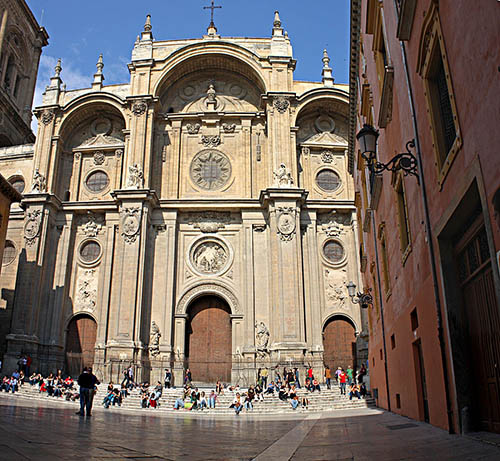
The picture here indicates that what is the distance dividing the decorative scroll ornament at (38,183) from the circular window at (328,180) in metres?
16.7

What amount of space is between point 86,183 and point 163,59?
9.35m

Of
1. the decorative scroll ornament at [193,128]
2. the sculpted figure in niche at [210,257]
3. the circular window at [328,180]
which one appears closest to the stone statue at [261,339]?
the sculpted figure in niche at [210,257]

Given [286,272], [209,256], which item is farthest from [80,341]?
A: [286,272]

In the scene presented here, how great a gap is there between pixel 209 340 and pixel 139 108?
574 inches

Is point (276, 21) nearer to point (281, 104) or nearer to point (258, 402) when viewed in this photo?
point (281, 104)

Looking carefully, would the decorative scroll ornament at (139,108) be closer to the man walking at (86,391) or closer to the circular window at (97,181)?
the circular window at (97,181)

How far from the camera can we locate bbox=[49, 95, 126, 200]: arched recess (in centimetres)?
3133

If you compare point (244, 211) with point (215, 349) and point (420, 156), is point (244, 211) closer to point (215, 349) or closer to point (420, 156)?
point (215, 349)

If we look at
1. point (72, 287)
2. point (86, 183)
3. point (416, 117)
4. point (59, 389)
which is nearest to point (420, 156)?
point (416, 117)

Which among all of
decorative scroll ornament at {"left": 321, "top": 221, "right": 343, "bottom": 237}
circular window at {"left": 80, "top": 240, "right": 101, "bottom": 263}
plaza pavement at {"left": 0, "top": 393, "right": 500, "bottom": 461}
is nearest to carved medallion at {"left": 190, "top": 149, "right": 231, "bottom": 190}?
decorative scroll ornament at {"left": 321, "top": 221, "right": 343, "bottom": 237}

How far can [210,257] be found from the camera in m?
29.1

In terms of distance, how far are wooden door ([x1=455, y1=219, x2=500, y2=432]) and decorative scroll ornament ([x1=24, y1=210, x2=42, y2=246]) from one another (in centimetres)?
2645

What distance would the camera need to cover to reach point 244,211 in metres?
29.4

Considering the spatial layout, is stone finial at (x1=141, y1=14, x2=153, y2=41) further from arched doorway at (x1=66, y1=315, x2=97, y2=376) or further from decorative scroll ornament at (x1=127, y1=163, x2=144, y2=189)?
arched doorway at (x1=66, y1=315, x2=97, y2=376)
